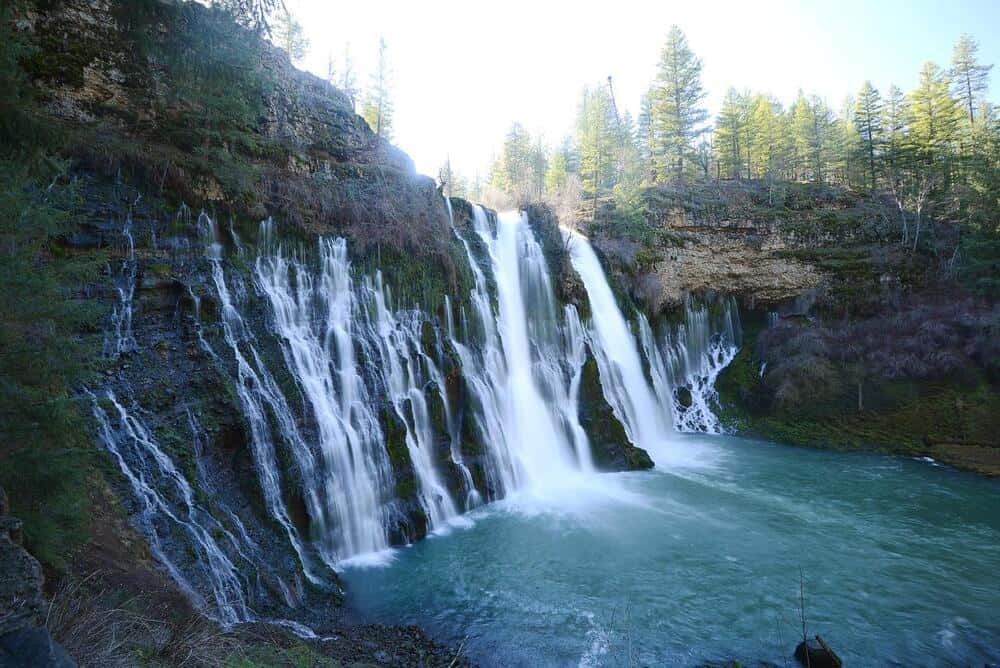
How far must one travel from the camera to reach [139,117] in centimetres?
1079

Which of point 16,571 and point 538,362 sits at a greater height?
point 538,362

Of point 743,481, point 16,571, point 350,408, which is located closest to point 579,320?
point 743,481

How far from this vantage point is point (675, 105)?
38281 millimetres

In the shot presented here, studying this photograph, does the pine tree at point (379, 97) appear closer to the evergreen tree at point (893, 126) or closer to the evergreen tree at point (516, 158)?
the evergreen tree at point (516, 158)

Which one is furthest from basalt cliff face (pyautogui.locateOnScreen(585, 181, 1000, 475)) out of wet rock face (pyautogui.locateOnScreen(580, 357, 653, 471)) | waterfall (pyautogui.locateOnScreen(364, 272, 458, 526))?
waterfall (pyautogui.locateOnScreen(364, 272, 458, 526))

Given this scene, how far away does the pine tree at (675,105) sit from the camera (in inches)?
1473

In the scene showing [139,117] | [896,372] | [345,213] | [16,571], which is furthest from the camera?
[896,372]

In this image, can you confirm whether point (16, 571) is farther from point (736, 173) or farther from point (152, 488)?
point (736, 173)

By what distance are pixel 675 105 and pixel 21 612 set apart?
4373cm

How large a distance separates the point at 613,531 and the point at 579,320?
31.8 ft

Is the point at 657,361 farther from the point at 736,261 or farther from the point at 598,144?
the point at 598,144

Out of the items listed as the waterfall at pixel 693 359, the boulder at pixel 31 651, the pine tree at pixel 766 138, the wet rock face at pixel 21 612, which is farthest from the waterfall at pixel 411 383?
the pine tree at pixel 766 138

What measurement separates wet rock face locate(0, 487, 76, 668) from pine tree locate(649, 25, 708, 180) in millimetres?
39880

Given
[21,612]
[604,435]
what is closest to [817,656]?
[21,612]
